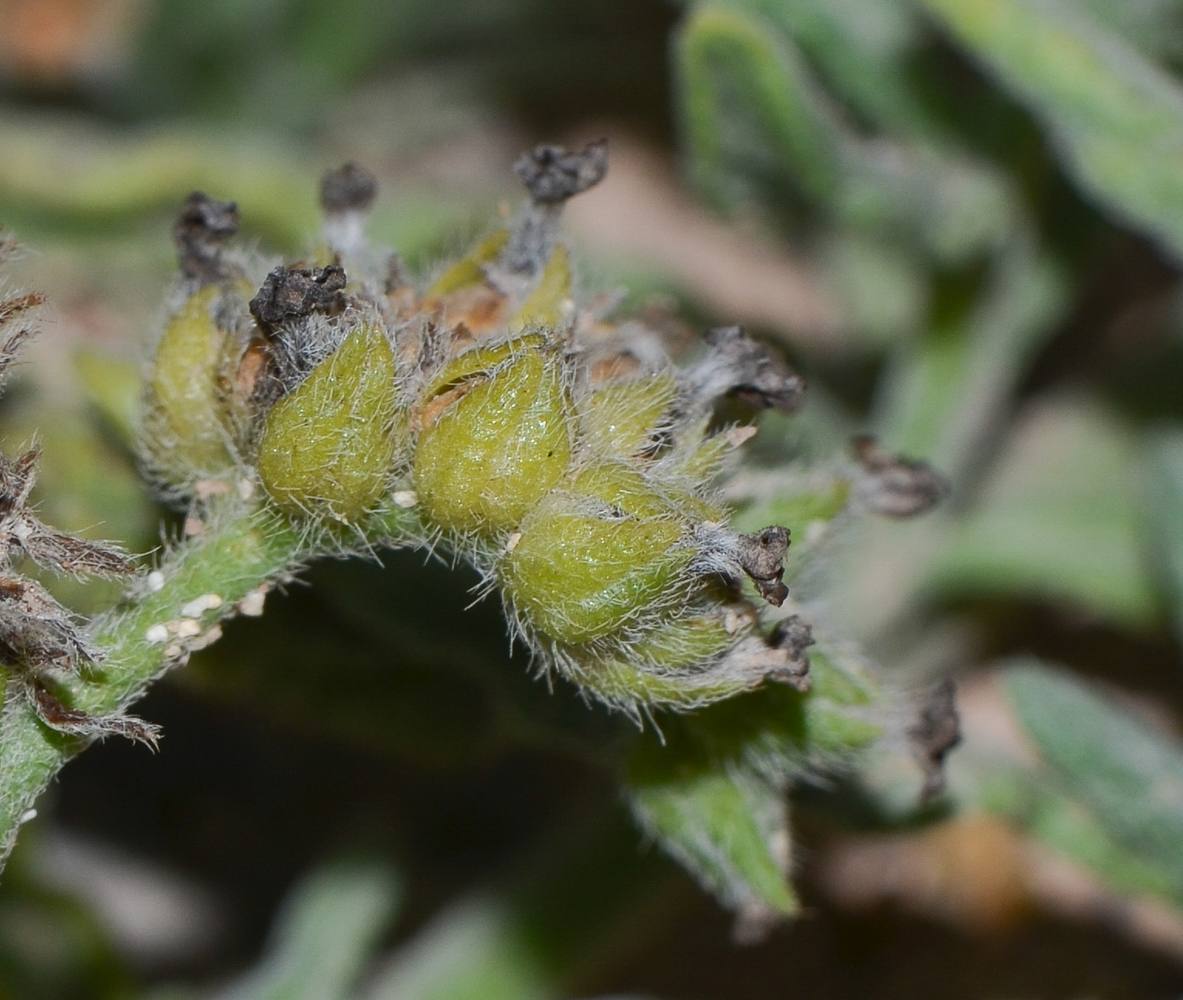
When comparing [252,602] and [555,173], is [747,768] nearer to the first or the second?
[252,602]

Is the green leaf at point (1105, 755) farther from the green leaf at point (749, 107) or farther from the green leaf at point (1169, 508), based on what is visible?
the green leaf at point (749, 107)

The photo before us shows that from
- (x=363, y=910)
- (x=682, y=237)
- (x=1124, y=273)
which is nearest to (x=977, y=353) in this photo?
(x=1124, y=273)

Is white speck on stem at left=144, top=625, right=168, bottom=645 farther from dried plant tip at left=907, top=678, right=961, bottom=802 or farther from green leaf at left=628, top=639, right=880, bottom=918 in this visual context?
dried plant tip at left=907, top=678, right=961, bottom=802

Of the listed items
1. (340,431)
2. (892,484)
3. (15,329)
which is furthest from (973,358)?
(15,329)

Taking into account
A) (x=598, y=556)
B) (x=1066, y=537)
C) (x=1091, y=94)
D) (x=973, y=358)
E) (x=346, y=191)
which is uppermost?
Result: (x=1091, y=94)

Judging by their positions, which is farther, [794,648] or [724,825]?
[724,825]

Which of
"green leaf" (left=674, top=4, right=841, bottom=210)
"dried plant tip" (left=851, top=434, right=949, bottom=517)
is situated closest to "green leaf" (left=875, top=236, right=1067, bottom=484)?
"green leaf" (left=674, top=4, right=841, bottom=210)
